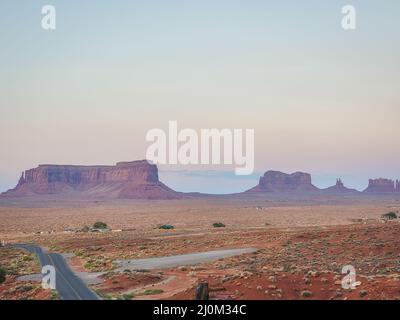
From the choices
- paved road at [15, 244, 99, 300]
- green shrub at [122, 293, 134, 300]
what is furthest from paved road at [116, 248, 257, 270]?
green shrub at [122, 293, 134, 300]

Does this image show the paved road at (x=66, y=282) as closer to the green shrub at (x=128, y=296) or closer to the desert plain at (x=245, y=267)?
the desert plain at (x=245, y=267)

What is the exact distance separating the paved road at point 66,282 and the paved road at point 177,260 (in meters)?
4.35

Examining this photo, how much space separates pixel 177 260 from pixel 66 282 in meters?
13.1

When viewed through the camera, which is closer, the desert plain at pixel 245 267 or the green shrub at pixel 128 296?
the desert plain at pixel 245 267

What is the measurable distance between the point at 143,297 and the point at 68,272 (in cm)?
1211

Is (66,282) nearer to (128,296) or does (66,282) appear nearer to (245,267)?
(128,296)

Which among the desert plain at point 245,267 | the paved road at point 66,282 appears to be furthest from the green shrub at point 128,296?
the paved road at point 66,282

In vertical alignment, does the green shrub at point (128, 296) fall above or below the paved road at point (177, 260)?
above

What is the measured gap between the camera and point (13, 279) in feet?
115

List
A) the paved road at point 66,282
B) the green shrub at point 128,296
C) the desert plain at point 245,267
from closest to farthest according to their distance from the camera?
the desert plain at point 245,267, the paved road at point 66,282, the green shrub at point 128,296

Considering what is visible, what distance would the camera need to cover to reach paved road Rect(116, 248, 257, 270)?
130ft

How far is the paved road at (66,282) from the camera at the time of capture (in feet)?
84.1
